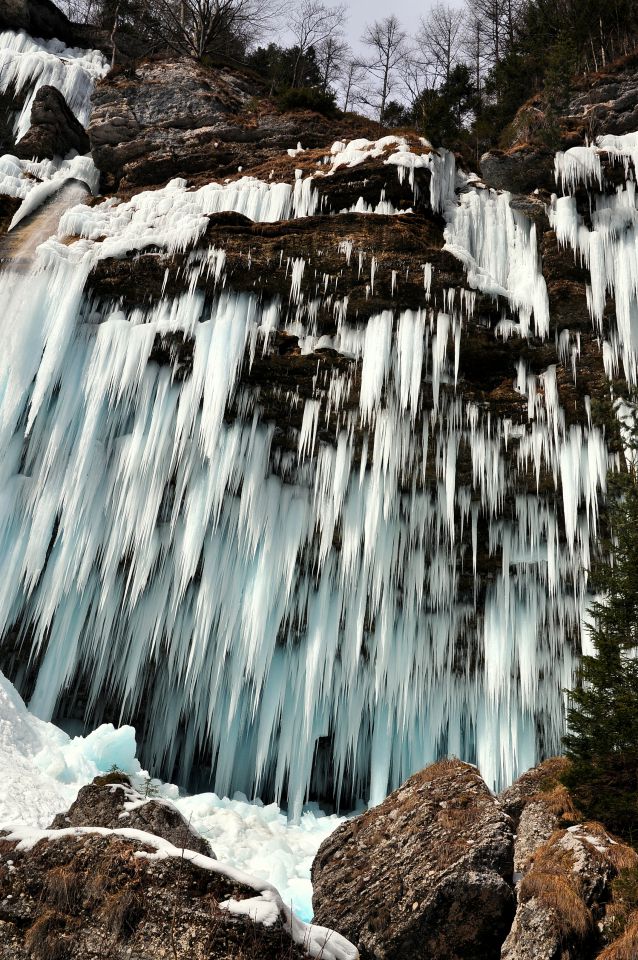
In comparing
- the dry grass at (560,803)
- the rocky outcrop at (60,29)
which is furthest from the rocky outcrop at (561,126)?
the rocky outcrop at (60,29)

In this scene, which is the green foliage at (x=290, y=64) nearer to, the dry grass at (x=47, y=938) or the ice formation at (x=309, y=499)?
the ice formation at (x=309, y=499)

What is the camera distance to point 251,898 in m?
4.49

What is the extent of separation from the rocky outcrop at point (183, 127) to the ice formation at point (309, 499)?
3.56 metres

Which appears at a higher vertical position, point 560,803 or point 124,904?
point 560,803

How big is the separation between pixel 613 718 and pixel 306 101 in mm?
18123

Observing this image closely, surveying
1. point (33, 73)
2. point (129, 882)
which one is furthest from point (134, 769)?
point (33, 73)

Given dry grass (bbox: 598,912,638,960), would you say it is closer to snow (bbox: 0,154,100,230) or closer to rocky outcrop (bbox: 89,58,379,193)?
snow (bbox: 0,154,100,230)

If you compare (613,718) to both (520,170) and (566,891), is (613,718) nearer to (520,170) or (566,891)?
(566,891)

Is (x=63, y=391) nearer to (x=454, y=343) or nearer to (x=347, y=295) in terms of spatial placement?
(x=347, y=295)

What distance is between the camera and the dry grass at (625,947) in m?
4.79

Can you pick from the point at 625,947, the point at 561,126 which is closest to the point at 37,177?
the point at 561,126

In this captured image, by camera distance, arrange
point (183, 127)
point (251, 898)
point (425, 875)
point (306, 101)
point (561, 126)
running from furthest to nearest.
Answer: point (306, 101) < point (183, 127) < point (561, 126) < point (425, 875) < point (251, 898)

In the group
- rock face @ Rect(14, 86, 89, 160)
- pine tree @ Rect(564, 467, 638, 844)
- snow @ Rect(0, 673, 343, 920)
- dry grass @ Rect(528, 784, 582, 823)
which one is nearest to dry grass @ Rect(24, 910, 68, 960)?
snow @ Rect(0, 673, 343, 920)

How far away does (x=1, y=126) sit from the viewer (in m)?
22.3
